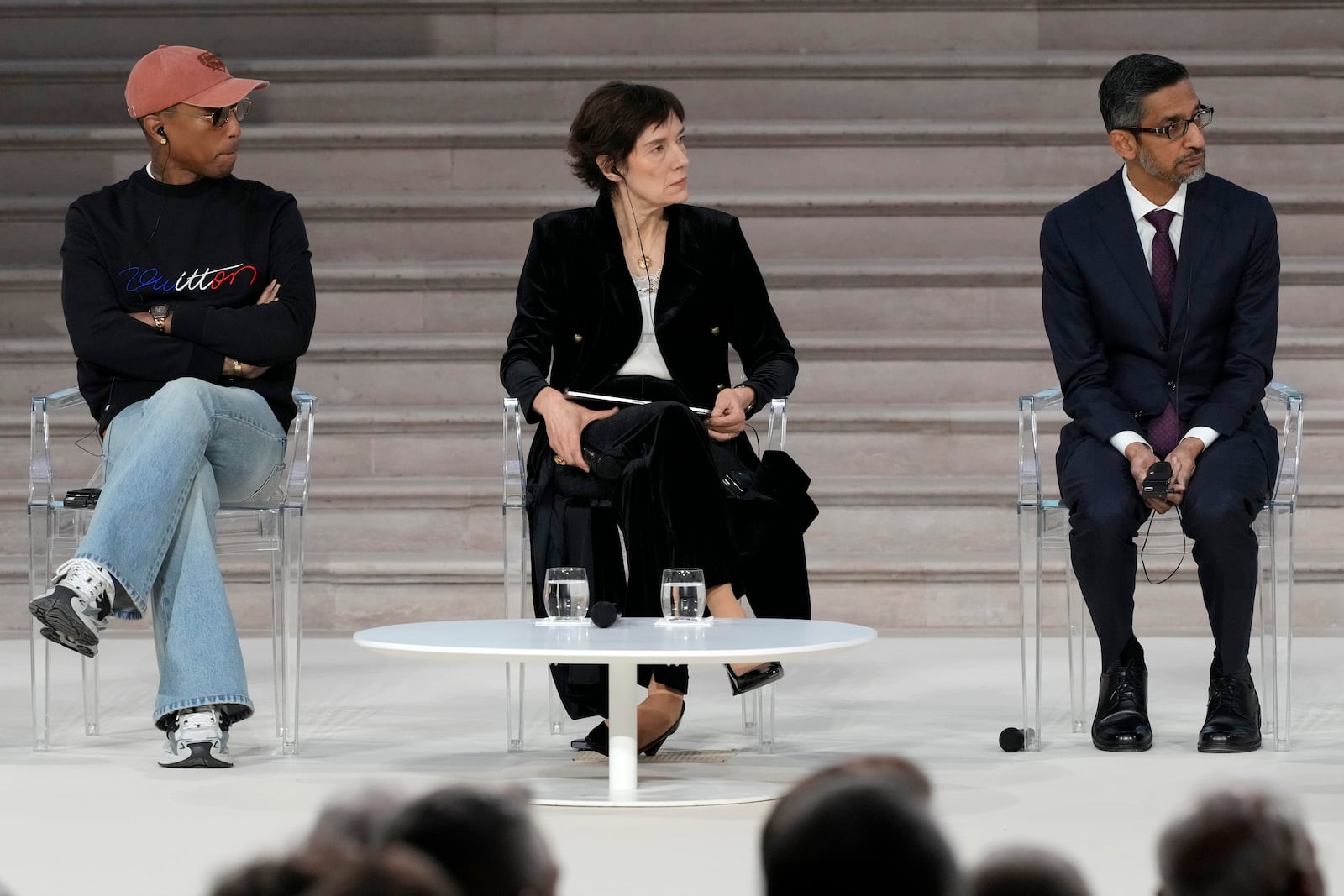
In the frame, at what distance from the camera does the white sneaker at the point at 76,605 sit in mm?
2576

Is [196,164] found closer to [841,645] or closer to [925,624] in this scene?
[841,645]

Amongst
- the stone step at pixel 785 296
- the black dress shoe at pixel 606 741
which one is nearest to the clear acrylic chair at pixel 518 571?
the black dress shoe at pixel 606 741

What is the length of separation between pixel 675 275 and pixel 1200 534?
0.97m

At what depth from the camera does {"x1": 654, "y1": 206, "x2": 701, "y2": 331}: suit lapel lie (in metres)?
3.08

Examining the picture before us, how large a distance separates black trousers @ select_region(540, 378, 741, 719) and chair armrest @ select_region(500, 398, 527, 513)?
0.63 ft

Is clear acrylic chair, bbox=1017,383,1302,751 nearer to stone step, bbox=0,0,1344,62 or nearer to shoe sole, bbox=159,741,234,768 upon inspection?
shoe sole, bbox=159,741,234,768

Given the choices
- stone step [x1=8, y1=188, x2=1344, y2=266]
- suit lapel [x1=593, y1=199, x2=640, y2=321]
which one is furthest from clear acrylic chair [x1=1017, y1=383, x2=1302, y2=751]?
stone step [x1=8, y1=188, x2=1344, y2=266]

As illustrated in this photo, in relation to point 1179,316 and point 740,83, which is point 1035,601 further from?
point 740,83

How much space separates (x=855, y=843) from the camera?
65 cm

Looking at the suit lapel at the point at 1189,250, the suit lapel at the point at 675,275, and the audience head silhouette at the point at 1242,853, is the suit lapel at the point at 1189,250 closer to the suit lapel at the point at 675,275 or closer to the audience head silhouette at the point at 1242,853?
the suit lapel at the point at 675,275

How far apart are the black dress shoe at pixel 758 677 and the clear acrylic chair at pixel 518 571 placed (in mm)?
306

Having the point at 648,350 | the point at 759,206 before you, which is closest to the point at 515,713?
the point at 648,350

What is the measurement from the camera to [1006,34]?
5746 mm

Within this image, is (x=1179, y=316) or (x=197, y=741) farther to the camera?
(x=1179, y=316)
